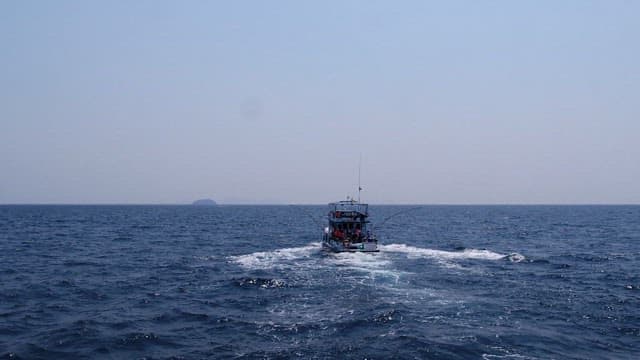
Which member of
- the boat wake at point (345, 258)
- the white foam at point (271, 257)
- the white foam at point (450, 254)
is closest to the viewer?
the boat wake at point (345, 258)

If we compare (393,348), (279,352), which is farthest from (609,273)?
(279,352)

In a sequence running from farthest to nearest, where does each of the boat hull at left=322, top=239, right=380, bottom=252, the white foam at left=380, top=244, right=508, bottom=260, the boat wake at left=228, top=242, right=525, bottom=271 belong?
the white foam at left=380, top=244, right=508, bottom=260
the boat hull at left=322, top=239, right=380, bottom=252
the boat wake at left=228, top=242, right=525, bottom=271

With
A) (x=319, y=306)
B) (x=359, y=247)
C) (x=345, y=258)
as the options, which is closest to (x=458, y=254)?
(x=359, y=247)

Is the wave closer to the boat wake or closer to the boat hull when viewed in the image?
the boat wake

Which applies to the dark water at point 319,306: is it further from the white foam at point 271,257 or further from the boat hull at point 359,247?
the boat hull at point 359,247

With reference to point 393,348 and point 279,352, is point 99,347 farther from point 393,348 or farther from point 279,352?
point 393,348

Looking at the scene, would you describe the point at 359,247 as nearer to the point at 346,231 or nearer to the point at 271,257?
the point at 346,231

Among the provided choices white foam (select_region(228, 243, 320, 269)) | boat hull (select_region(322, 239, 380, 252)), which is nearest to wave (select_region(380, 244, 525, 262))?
boat hull (select_region(322, 239, 380, 252))

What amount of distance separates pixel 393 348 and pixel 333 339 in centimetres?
311

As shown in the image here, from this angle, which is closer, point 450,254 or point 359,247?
point 359,247

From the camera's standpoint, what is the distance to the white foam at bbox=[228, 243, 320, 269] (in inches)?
2023

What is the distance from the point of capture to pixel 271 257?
5700 cm

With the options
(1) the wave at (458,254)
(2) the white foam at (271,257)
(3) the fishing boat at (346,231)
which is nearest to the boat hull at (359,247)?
(3) the fishing boat at (346,231)

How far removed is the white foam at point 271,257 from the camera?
169ft
